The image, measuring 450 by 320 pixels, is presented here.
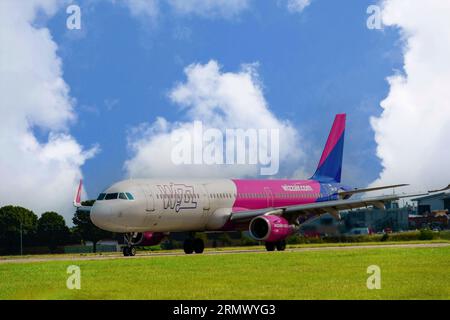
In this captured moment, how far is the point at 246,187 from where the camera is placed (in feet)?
162

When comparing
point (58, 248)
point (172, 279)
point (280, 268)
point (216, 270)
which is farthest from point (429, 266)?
point (58, 248)

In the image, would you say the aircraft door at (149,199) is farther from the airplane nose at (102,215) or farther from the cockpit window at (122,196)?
the airplane nose at (102,215)

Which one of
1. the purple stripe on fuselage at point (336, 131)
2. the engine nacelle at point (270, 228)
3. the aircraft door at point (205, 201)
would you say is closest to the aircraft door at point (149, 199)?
the aircraft door at point (205, 201)

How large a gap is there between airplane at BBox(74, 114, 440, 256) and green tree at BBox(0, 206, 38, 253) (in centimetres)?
4395

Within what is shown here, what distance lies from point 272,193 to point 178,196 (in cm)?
943

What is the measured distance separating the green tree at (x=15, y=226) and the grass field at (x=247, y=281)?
63.9 meters

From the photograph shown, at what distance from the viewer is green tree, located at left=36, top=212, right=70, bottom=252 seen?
3509 inches

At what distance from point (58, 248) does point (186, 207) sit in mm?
43617

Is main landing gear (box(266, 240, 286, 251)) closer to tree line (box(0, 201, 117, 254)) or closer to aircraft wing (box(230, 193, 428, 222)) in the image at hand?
aircraft wing (box(230, 193, 428, 222))

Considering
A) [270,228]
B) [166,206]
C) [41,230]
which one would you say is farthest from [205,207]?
[41,230]

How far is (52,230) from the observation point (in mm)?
90938

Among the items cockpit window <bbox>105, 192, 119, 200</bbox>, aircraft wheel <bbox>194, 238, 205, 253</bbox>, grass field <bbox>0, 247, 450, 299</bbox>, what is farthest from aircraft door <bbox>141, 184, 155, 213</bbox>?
grass field <bbox>0, 247, 450, 299</bbox>

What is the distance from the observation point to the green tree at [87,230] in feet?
284
